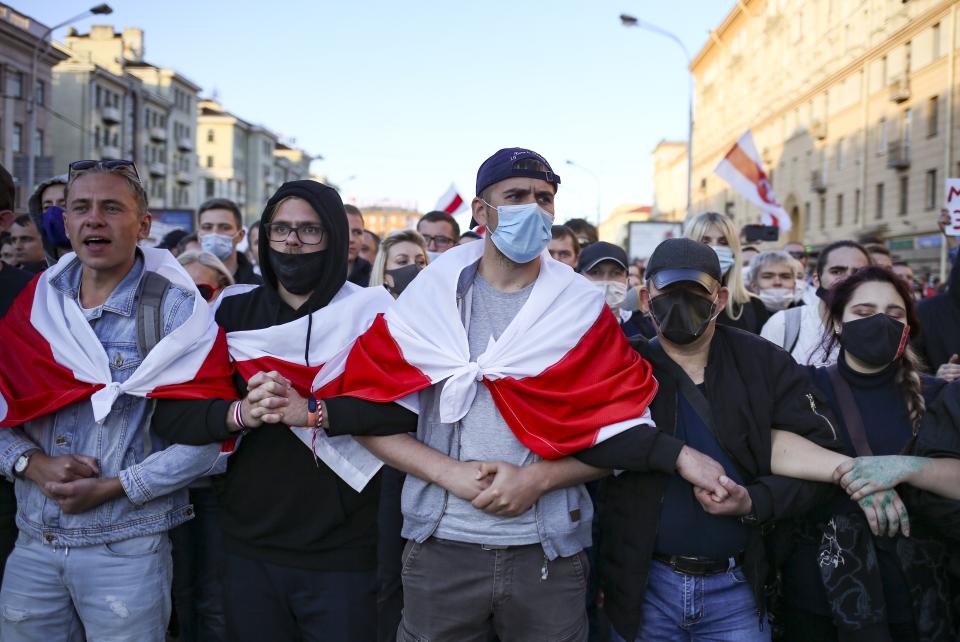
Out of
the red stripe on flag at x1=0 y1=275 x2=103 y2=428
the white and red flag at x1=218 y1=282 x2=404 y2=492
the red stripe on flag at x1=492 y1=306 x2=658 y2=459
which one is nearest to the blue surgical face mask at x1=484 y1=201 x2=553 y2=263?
the red stripe on flag at x1=492 y1=306 x2=658 y2=459

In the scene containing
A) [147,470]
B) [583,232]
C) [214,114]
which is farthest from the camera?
[214,114]

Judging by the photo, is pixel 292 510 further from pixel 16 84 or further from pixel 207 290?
pixel 16 84

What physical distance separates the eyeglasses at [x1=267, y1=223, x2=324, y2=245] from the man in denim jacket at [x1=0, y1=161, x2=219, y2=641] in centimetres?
43

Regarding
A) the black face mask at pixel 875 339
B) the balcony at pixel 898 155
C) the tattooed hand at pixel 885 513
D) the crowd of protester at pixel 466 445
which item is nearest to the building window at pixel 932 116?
the balcony at pixel 898 155

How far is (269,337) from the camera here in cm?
352

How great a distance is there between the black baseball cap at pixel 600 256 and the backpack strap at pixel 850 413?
2370mm

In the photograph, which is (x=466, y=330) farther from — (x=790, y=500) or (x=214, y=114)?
(x=214, y=114)

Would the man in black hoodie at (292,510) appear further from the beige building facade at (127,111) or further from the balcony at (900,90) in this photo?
the beige building facade at (127,111)

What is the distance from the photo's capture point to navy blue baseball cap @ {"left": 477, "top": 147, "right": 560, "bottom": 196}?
343 cm

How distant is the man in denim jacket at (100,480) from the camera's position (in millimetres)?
3320

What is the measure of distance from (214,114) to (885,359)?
3672 inches

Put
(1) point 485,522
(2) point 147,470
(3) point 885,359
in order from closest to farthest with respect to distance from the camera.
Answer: (1) point 485,522, (2) point 147,470, (3) point 885,359

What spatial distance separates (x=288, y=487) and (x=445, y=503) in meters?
0.71

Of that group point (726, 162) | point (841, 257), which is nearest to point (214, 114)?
point (726, 162)
